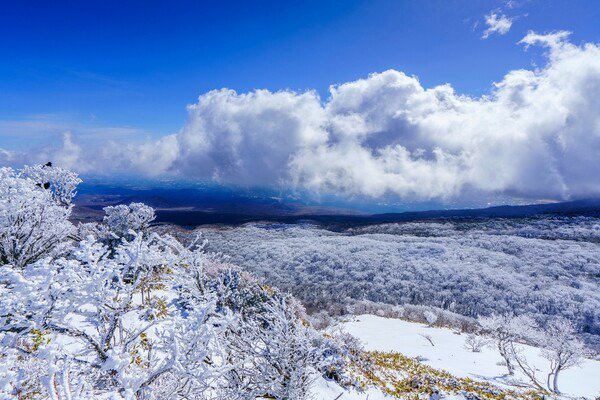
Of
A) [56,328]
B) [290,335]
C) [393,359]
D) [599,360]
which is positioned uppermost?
[56,328]

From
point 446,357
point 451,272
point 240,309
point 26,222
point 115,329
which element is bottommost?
point 451,272

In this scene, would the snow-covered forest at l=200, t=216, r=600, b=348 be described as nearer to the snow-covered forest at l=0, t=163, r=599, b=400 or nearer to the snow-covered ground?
the snow-covered forest at l=0, t=163, r=599, b=400

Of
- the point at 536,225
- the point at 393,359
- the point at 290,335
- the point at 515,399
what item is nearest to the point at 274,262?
the point at 393,359

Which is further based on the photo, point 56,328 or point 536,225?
point 536,225

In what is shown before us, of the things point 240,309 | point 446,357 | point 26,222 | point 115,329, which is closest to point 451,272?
point 446,357

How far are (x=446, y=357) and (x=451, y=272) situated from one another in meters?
52.3

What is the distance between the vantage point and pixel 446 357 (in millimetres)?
30500

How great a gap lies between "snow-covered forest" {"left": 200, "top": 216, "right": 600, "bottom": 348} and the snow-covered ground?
53.5 ft

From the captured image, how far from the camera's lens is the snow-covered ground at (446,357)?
81.1ft

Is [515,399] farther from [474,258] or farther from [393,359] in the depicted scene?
[474,258]

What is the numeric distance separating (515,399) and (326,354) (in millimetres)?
10807

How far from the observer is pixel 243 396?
8.80 m

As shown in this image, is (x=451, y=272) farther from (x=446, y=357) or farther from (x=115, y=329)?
(x=115, y=329)

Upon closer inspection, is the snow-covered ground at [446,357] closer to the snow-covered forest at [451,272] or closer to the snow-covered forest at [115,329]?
the snow-covered forest at [115,329]
